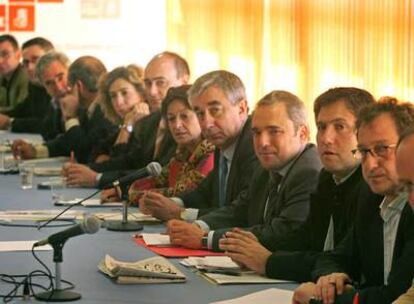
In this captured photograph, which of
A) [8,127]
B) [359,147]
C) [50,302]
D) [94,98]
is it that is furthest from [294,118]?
[8,127]

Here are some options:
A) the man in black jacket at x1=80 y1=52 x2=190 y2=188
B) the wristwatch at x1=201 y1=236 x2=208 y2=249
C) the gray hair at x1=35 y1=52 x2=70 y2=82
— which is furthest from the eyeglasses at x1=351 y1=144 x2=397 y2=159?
the gray hair at x1=35 y1=52 x2=70 y2=82

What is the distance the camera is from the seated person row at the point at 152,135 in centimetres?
590

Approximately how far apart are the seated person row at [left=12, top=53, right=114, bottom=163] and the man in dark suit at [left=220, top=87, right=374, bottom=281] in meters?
3.96

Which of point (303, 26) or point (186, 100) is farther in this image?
point (303, 26)

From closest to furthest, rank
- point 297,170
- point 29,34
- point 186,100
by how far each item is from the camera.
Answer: point 297,170
point 186,100
point 29,34

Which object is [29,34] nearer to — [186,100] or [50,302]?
[186,100]

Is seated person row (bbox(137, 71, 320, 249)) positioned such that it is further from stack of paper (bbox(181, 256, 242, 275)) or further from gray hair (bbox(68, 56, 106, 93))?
gray hair (bbox(68, 56, 106, 93))

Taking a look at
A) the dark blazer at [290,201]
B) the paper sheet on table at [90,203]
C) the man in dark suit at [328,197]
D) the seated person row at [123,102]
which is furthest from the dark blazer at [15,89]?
the man in dark suit at [328,197]

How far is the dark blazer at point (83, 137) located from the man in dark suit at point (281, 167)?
3414mm

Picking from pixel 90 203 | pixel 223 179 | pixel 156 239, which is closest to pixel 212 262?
pixel 156 239

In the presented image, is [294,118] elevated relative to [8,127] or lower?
elevated

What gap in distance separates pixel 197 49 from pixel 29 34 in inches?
95.5

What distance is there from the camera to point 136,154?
6.38m

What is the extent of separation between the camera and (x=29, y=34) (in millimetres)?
11703
